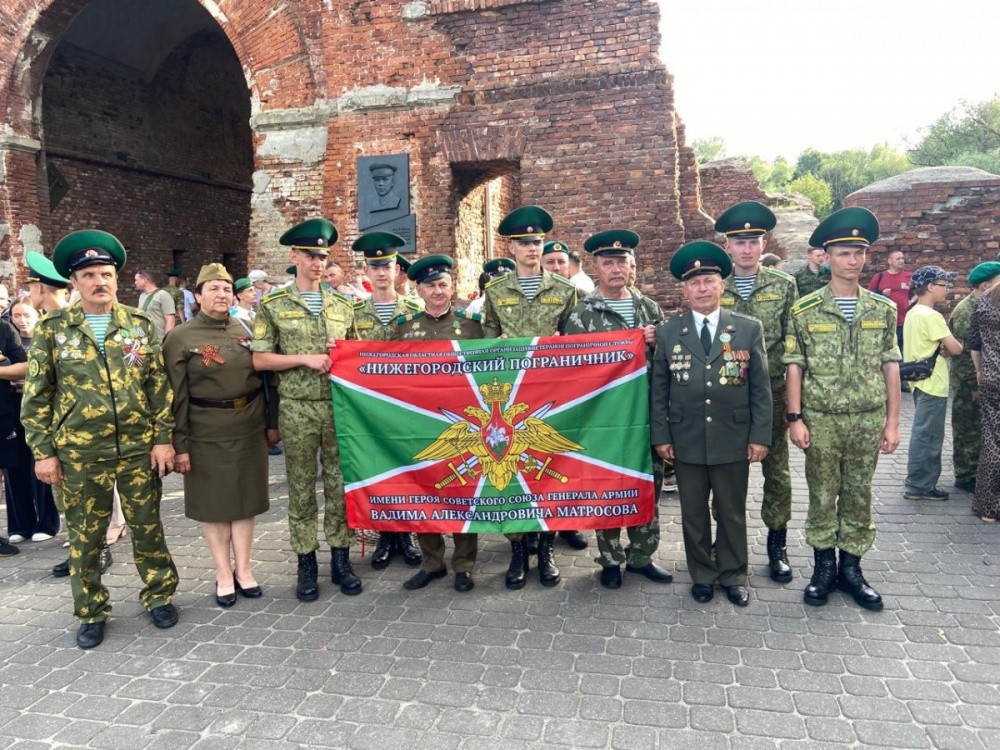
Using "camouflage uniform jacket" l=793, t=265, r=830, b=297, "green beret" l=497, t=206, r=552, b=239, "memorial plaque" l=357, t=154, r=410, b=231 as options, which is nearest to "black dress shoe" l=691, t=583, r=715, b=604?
"green beret" l=497, t=206, r=552, b=239

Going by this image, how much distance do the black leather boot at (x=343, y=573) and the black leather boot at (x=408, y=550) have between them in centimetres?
45

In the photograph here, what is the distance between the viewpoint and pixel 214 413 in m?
3.77

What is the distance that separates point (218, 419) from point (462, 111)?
6.78 m

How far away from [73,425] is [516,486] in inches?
97.0

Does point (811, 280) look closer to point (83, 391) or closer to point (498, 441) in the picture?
point (498, 441)

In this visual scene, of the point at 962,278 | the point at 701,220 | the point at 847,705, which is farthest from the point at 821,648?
the point at 962,278

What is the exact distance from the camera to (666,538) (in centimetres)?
464

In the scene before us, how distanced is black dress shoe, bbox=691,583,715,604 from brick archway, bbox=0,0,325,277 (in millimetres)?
8897

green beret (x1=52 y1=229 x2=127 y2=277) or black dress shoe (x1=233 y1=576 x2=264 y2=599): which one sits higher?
green beret (x1=52 y1=229 x2=127 y2=277)

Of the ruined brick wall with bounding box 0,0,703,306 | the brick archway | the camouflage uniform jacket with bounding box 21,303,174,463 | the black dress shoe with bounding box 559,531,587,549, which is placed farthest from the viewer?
the brick archway

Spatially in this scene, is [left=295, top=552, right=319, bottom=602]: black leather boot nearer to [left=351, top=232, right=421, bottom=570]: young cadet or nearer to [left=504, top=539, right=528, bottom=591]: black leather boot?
[left=351, top=232, right=421, bottom=570]: young cadet

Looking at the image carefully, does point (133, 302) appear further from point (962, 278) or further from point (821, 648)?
point (962, 278)

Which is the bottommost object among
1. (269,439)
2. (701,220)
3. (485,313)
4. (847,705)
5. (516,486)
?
(847,705)

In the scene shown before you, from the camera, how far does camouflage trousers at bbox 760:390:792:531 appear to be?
155 inches
